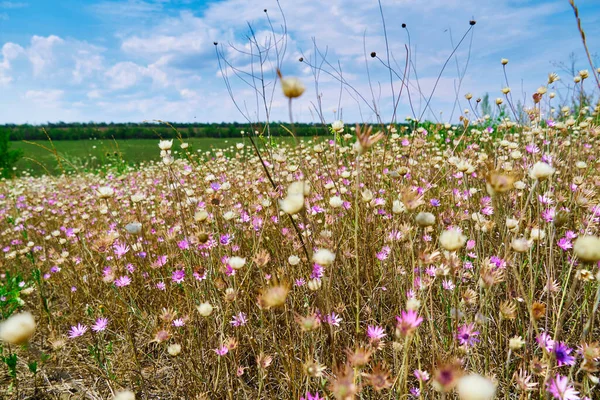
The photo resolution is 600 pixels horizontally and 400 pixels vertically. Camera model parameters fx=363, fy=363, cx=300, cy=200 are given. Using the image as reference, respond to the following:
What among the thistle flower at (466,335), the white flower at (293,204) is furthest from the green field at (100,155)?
the thistle flower at (466,335)

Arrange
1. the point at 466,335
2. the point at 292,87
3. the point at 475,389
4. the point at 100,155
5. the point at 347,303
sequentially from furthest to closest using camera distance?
the point at 100,155
the point at 347,303
the point at 466,335
the point at 292,87
the point at 475,389

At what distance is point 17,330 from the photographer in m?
0.90

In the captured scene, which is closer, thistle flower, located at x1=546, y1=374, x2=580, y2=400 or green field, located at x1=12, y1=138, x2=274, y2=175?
thistle flower, located at x1=546, y1=374, x2=580, y2=400

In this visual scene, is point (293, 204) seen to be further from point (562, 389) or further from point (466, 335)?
point (562, 389)

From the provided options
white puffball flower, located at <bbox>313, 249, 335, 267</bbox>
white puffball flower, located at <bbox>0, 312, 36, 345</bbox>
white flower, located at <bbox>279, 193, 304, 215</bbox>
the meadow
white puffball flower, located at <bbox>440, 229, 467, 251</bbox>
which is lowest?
the meadow

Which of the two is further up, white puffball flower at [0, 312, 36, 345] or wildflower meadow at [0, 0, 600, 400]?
white puffball flower at [0, 312, 36, 345]

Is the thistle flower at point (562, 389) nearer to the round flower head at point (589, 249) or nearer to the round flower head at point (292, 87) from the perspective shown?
the round flower head at point (589, 249)

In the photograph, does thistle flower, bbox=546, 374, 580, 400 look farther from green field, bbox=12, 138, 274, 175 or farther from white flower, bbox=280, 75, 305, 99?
green field, bbox=12, 138, 274, 175

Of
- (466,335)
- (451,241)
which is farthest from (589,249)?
(466,335)

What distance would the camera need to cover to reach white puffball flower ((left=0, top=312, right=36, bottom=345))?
892mm

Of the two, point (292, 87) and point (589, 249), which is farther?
point (292, 87)

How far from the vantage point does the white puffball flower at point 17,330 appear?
89 centimetres

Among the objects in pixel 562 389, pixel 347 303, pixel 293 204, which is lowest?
pixel 347 303

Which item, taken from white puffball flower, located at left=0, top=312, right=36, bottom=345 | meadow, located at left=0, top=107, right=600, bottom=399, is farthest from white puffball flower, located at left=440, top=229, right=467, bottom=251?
white puffball flower, located at left=0, top=312, right=36, bottom=345
